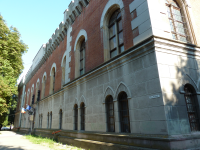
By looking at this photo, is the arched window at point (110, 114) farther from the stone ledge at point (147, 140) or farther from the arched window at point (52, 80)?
the arched window at point (52, 80)

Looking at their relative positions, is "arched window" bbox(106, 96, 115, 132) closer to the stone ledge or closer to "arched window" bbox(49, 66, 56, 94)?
the stone ledge

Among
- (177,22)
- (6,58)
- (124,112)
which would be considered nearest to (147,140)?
(124,112)

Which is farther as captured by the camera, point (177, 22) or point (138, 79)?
point (177, 22)

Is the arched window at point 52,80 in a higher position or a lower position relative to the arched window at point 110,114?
higher

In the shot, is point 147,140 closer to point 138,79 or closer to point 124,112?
point 124,112

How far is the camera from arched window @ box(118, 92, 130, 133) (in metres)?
7.39

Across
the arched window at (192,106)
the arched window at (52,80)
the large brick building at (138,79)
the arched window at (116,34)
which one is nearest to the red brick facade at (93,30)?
A: the large brick building at (138,79)

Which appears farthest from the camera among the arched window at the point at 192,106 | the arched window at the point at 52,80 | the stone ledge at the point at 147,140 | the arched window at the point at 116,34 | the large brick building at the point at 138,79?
the arched window at the point at 52,80

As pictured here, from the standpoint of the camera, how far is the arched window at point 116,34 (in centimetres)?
900

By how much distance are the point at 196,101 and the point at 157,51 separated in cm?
283

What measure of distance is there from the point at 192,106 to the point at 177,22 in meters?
4.44

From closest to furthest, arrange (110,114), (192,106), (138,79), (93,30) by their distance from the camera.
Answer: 1. (192,106)
2. (138,79)
3. (110,114)
4. (93,30)

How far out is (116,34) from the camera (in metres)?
9.29

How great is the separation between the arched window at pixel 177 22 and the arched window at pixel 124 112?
13.0 feet
